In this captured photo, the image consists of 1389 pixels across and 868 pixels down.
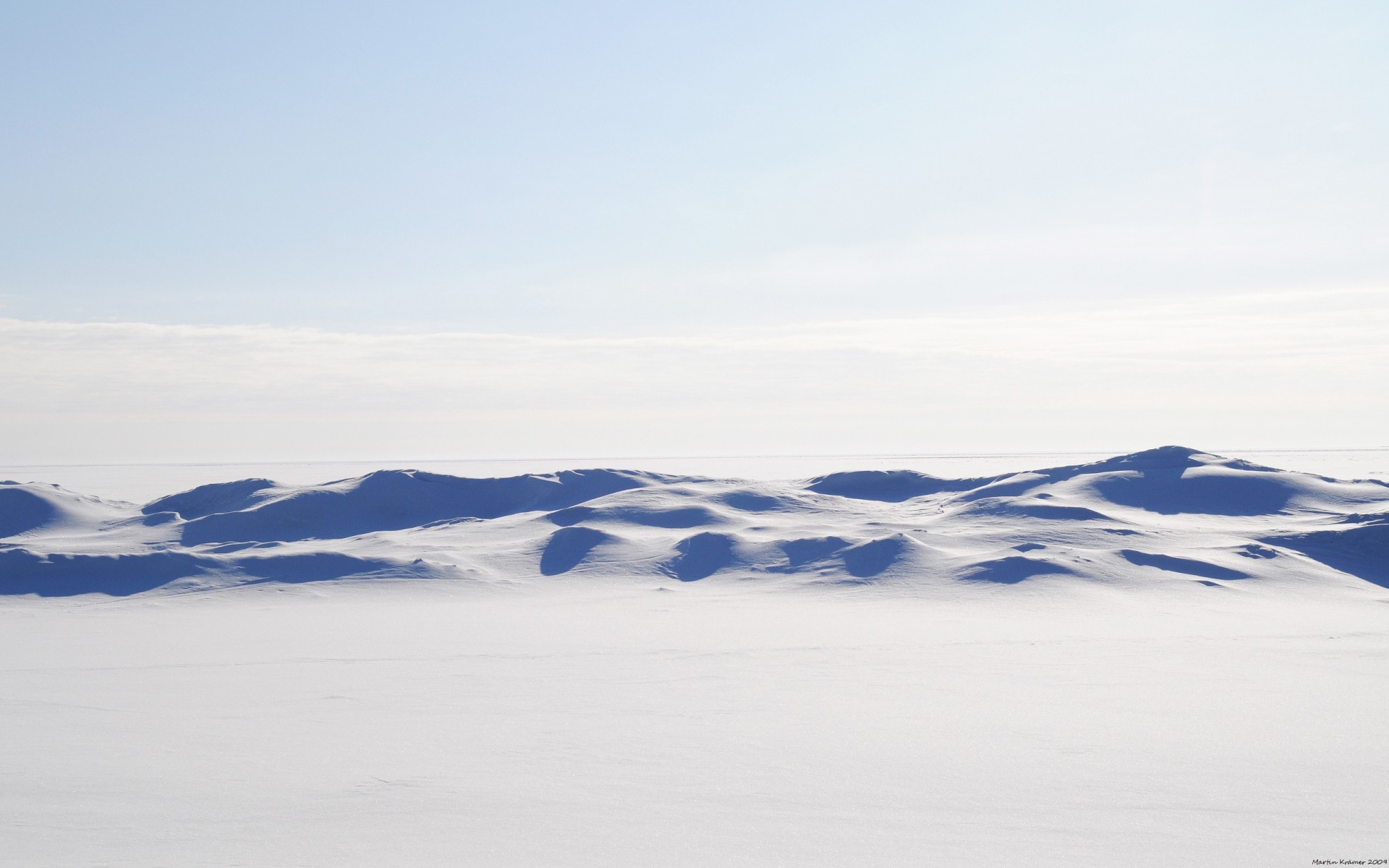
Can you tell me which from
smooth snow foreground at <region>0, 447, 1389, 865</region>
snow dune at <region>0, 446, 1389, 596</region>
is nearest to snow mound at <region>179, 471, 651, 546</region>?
snow dune at <region>0, 446, 1389, 596</region>

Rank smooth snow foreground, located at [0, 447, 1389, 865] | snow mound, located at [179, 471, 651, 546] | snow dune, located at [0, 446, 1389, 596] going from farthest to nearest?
snow mound, located at [179, 471, 651, 546] < snow dune, located at [0, 446, 1389, 596] < smooth snow foreground, located at [0, 447, 1389, 865]

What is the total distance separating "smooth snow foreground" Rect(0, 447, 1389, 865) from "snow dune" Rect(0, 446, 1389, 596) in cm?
11

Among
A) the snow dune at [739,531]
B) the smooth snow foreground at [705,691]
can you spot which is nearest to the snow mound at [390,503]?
the snow dune at [739,531]

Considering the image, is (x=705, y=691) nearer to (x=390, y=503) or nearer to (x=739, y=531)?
(x=739, y=531)

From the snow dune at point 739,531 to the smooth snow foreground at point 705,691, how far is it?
112 millimetres

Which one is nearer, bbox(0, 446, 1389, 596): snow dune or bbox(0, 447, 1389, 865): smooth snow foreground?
bbox(0, 447, 1389, 865): smooth snow foreground

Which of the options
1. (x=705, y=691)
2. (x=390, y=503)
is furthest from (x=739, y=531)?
(x=705, y=691)

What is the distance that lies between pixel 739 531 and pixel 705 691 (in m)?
9.63

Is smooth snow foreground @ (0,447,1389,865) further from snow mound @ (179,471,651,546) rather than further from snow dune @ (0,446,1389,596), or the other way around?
snow mound @ (179,471,651,546)

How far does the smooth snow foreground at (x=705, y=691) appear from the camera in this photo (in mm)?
5035

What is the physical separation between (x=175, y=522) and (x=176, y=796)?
54.5 feet

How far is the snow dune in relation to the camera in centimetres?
1466

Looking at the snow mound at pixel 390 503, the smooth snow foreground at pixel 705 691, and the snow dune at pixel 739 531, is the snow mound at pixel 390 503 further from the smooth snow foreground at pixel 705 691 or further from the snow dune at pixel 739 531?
the smooth snow foreground at pixel 705 691

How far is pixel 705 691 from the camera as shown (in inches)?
323
